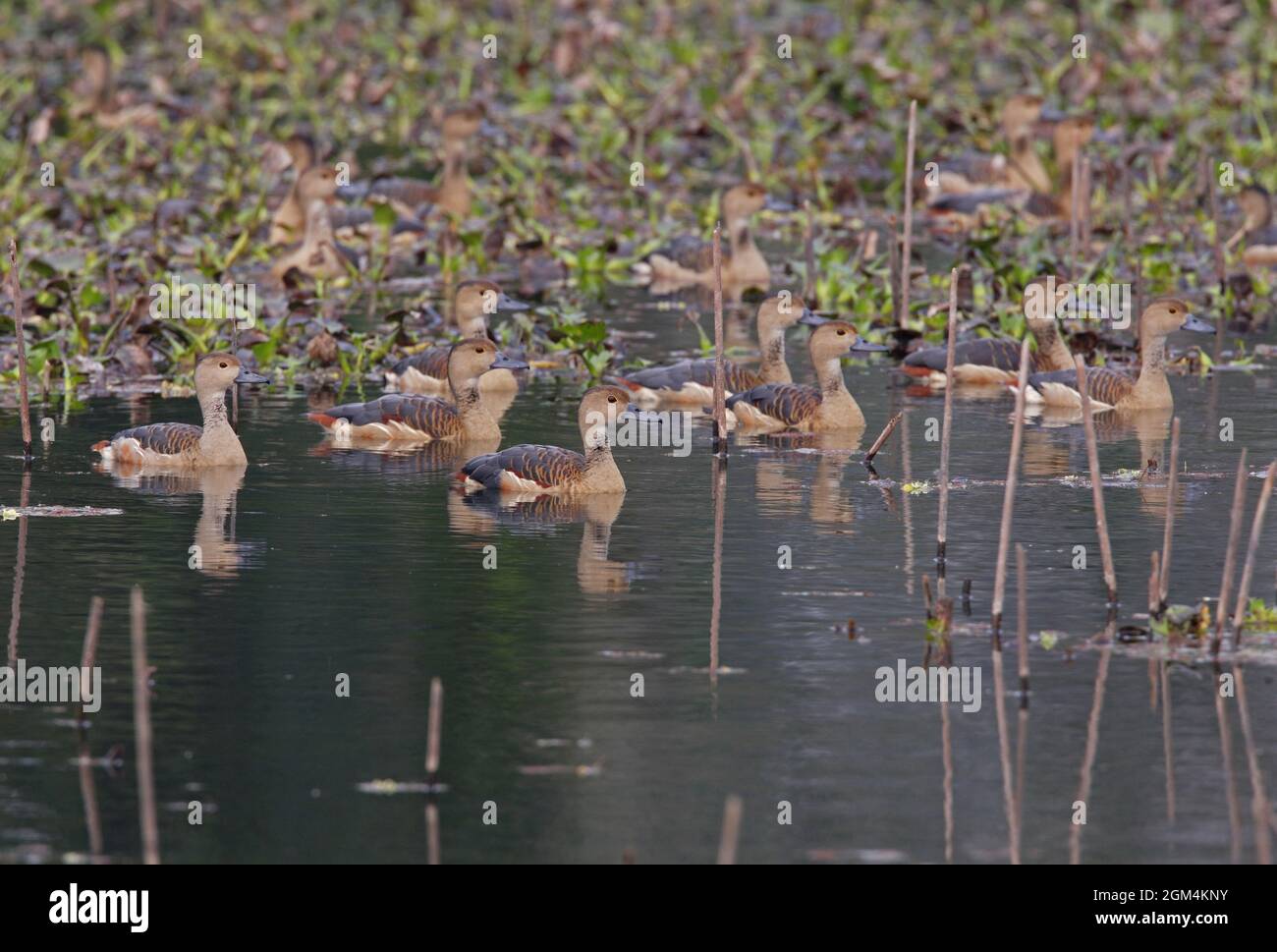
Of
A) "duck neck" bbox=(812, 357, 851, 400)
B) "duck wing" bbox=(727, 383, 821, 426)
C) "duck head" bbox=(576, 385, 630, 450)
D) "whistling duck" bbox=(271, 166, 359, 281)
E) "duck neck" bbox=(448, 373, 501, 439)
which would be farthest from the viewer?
"whistling duck" bbox=(271, 166, 359, 281)

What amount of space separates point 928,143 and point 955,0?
1209 cm

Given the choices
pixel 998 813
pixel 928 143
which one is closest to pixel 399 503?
pixel 998 813

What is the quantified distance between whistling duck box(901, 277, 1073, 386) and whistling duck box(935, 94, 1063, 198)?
10.3 meters

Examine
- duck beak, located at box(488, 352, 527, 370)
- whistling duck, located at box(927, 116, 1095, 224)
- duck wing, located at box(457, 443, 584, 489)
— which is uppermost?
whistling duck, located at box(927, 116, 1095, 224)

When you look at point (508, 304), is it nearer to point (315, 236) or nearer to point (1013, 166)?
point (315, 236)

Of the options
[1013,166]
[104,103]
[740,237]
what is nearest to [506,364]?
[740,237]

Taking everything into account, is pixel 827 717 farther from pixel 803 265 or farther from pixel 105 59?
pixel 105 59

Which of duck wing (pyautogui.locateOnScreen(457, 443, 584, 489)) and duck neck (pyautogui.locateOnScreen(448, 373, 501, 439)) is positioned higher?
duck neck (pyautogui.locateOnScreen(448, 373, 501, 439))

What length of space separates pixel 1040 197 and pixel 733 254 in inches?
221

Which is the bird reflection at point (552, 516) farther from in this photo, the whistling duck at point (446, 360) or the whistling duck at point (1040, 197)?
the whistling duck at point (1040, 197)

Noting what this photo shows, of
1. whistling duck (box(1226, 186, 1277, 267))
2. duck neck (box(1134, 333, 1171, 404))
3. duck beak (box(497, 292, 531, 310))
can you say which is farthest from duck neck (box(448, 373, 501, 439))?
whistling duck (box(1226, 186, 1277, 267))

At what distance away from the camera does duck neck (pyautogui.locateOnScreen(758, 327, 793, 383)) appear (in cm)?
2158

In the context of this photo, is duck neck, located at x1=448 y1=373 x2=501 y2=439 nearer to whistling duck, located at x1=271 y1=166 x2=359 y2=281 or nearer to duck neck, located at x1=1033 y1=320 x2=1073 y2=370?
duck neck, located at x1=1033 y1=320 x2=1073 y2=370

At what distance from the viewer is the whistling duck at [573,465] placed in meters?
17.5
